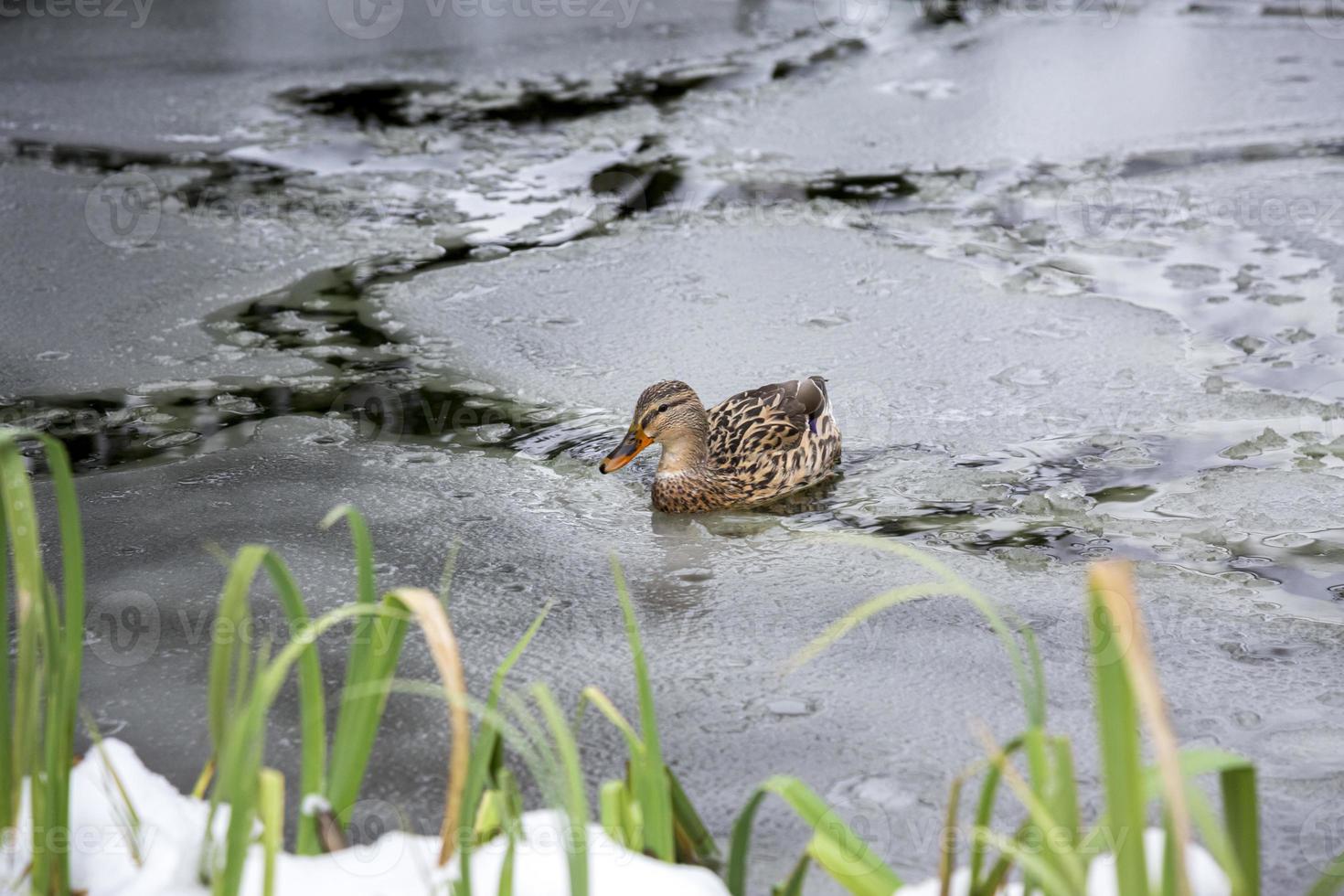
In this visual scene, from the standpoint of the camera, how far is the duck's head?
3680 millimetres

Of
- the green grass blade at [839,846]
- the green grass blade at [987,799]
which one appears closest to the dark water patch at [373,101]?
the green grass blade at [839,846]

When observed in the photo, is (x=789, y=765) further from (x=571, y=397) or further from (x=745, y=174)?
(x=745, y=174)

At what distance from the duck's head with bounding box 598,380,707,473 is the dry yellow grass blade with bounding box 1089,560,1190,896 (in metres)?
2.46

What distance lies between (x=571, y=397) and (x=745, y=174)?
2294mm

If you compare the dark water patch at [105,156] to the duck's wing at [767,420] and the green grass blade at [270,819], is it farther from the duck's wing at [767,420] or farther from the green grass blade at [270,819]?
the green grass blade at [270,819]

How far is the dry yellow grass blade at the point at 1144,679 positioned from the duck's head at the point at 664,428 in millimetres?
2455

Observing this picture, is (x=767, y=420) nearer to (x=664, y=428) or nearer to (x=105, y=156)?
(x=664, y=428)

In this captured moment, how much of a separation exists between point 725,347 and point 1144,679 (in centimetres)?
358

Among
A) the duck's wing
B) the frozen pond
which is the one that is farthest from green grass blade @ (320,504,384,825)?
the duck's wing

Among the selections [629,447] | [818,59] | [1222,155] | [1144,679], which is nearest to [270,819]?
[1144,679]

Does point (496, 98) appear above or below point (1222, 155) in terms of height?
above

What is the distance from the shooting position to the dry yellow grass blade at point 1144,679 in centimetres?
116

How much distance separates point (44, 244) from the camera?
548 centimetres

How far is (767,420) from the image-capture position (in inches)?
150
